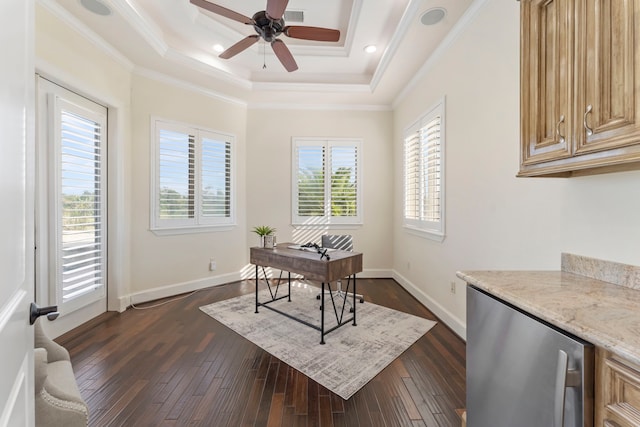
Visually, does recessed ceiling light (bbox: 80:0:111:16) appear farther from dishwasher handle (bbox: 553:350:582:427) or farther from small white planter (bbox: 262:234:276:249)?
dishwasher handle (bbox: 553:350:582:427)

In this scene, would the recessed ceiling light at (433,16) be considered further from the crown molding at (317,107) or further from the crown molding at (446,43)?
the crown molding at (317,107)

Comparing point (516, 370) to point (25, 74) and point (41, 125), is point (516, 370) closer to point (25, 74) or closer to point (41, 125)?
point (25, 74)

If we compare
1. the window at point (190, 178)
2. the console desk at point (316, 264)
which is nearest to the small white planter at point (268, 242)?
the console desk at point (316, 264)

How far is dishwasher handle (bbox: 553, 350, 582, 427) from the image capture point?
86cm

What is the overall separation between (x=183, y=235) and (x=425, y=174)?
3.47 metres

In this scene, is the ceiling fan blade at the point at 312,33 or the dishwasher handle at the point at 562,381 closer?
the dishwasher handle at the point at 562,381

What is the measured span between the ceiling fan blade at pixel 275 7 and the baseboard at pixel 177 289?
3531mm

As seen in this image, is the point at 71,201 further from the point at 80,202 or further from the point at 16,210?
the point at 16,210

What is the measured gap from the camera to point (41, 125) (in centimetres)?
261

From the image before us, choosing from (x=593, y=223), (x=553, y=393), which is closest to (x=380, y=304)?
(x=593, y=223)

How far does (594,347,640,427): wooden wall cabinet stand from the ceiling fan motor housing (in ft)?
9.90

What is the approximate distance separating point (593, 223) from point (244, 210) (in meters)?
4.36

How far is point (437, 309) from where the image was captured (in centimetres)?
329

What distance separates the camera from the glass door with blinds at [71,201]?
104 inches
